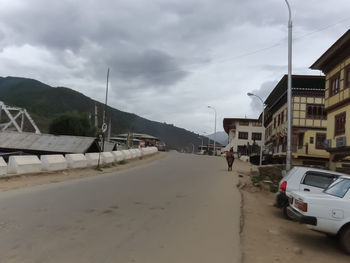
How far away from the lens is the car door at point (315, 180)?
1088 centimetres

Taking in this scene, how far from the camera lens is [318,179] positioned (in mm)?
11062

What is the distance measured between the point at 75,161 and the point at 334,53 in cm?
1881

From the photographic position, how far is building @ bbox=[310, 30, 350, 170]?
25.1 meters

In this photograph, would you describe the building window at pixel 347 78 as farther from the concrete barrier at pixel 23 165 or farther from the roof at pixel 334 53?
the concrete barrier at pixel 23 165

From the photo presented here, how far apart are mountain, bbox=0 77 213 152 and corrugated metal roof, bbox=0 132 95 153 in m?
70.4

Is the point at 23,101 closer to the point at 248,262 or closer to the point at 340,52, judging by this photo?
the point at 340,52

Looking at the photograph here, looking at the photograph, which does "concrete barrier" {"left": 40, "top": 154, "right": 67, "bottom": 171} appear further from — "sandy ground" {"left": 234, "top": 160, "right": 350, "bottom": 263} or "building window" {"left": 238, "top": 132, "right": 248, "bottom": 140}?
"building window" {"left": 238, "top": 132, "right": 248, "bottom": 140}

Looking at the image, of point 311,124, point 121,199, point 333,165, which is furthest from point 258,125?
point 121,199

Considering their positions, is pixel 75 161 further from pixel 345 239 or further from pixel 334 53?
pixel 334 53

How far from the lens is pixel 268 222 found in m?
9.93

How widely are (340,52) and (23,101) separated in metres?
134

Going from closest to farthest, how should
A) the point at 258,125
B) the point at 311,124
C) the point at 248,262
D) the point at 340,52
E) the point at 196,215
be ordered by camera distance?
the point at 248,262 → the point at 196,215 → the point at 340,52 → the point at 311,124 → the point at 258,125

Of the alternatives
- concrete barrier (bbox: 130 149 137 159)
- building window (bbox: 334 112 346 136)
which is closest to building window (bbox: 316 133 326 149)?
building window (bbox: 334 112 346 136)

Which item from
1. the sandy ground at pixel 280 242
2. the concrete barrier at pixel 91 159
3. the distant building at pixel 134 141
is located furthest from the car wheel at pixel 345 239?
the distant building at pixel 134 141
